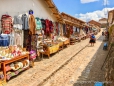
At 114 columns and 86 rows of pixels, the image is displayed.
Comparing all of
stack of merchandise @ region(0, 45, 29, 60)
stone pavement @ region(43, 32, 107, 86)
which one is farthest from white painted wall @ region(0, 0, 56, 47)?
stone pavement @ region(43, 32, 107, 86)

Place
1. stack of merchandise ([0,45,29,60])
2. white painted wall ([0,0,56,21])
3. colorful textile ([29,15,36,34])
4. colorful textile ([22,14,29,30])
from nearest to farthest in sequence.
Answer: stack of merchandise ([0,45,29,60]) → white painted wall ([0,0,56,21]) → colorful textile ([22,14,29,30]) → colorful textile ([29,15,36,34])

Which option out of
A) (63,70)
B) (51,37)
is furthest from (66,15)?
(63,70)

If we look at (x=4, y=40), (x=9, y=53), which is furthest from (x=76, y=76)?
(x=4, y=40)

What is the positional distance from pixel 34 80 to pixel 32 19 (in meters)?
4.26

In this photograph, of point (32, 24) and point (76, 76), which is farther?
point (32, 24)

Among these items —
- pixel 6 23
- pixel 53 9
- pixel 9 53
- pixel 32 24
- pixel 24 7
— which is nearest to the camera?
pixel 9 53

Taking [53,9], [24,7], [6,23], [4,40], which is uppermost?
[53,9]

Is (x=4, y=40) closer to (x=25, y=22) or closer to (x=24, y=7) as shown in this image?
(x=25, y=22)

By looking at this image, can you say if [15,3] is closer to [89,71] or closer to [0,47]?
[0,47]

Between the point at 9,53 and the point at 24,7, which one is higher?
the point at 24,7

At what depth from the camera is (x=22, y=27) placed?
33.7 feet

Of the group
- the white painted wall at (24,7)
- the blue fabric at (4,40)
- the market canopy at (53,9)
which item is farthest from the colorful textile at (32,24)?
the market canopy at (53,9)

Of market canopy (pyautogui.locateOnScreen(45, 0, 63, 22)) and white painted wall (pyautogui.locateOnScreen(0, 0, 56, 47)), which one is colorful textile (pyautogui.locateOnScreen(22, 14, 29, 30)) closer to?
white painted wall (pyautogui.locateOnScreen(0, 0, 56, 47))

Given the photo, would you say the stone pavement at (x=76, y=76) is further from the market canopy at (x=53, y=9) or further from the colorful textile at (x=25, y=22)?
the market canopy at (x=53, y=9)
